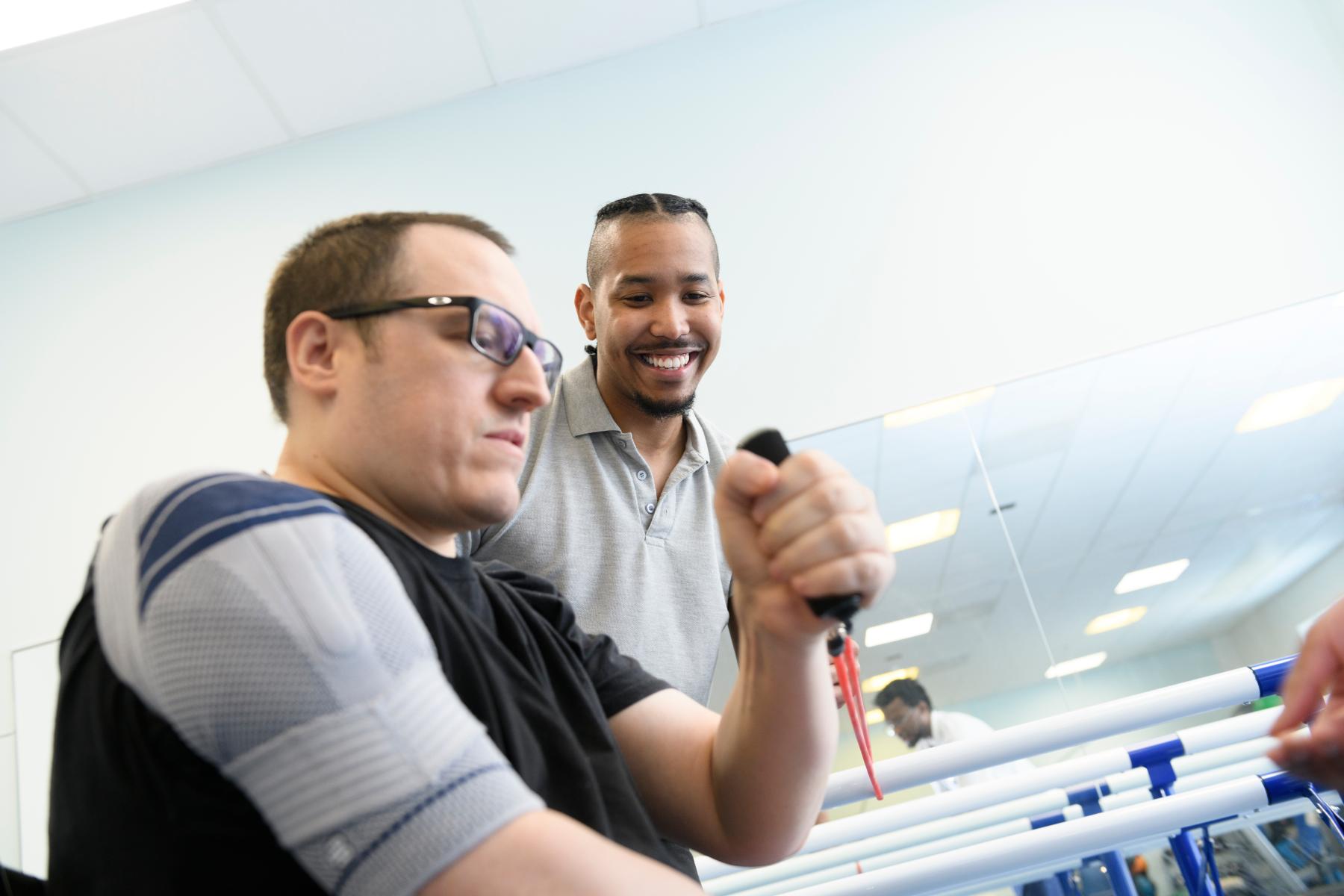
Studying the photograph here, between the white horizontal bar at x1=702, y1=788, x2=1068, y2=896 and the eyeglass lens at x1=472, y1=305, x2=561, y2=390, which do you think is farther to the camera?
the white horizontal bar at x1=702, y1=788, x2=1068, y2=896

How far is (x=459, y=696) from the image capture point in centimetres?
73

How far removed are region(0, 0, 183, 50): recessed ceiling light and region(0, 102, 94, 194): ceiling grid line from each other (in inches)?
11.7

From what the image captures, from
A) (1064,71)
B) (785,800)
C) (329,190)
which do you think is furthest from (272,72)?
(785,800)

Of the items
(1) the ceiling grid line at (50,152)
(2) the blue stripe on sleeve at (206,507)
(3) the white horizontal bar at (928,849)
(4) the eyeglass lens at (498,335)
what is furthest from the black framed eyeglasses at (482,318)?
(1) the ceiling grid line at (50,152)

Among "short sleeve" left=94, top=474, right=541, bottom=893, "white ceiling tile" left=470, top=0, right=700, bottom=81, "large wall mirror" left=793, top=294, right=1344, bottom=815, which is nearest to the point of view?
"short sleeve" left=94, top=474, right=541, bottom=893

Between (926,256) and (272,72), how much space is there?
89.5 inches

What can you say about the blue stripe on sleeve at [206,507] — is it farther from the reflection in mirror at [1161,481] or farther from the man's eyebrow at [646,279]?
the reflection in mirror at [1161,481]

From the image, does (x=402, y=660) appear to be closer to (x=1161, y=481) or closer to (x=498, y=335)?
(x=498, y=335)

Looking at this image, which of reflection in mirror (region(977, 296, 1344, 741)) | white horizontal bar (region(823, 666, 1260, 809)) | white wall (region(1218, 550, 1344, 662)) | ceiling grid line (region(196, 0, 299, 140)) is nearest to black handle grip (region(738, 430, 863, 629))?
white horizontal bar (region(823, 666, 1260, 809))

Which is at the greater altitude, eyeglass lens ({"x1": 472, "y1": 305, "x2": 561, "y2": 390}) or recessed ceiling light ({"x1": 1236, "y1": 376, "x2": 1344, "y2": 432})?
recessed ceiling light ({"x1": 1236, "y1": 376, "x2": 1344, "y2": 432})

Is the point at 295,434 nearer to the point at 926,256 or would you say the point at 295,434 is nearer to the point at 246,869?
the point at 246,869

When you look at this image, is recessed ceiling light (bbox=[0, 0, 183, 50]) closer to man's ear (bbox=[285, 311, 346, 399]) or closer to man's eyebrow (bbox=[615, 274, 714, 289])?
man's eyebrow (bbox=[615, 274, 714, 289])

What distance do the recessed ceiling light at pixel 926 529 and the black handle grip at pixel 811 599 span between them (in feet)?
8.16

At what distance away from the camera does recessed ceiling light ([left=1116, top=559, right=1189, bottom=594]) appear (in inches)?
130
